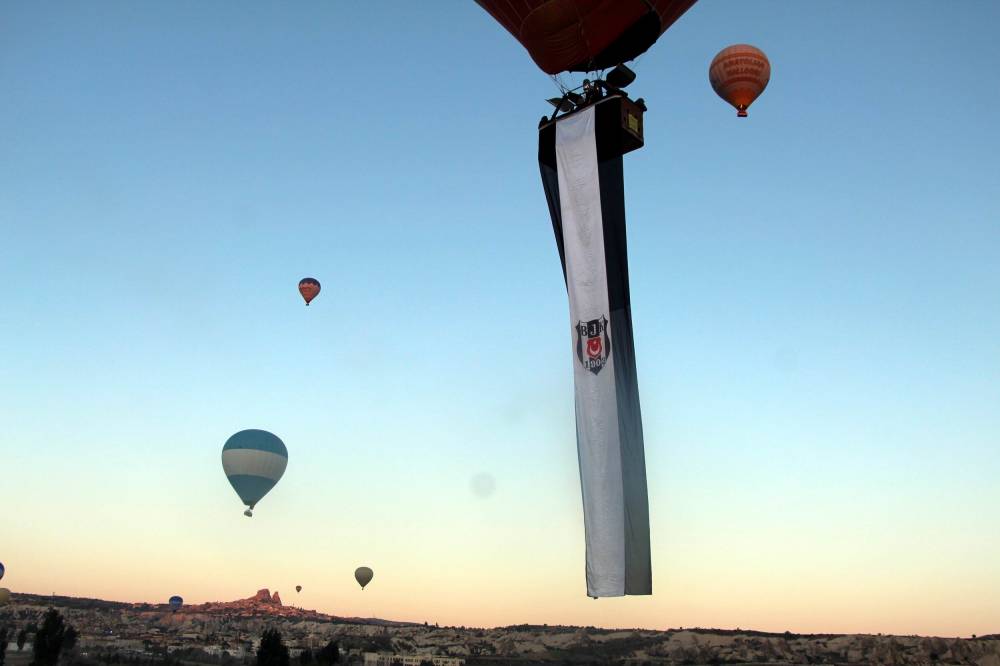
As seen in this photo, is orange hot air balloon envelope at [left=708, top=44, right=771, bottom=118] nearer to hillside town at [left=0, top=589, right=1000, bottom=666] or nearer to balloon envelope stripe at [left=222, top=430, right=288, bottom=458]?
balloon envelope stripe at [left=222, top=430, right=288, bottom=458]

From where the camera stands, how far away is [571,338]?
59.6ft

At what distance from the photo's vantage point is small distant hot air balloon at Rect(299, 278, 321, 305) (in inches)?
1805

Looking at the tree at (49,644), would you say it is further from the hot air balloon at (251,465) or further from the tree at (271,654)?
the hot air balloon at (251,465)

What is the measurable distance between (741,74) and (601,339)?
31.6 ft

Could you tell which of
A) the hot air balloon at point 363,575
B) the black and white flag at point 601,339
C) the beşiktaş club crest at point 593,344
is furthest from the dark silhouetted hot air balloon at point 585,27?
the hot air balloon at point 363,575

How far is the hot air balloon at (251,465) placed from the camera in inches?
1764

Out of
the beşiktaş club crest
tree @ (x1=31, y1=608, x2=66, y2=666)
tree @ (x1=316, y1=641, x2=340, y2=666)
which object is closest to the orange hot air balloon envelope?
the beşiktaş club crest

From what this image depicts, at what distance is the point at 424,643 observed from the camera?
90.4m

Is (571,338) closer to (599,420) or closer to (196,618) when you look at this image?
(599,420)

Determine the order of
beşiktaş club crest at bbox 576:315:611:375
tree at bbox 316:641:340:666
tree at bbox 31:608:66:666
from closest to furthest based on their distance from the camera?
1. beşiktaş club crest at bbox 576:315:611:375
2. tree at bbox 31:608:66:666
3. tree at bbox 316:641:340:666

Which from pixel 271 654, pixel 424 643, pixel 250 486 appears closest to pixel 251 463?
pixel 250 486

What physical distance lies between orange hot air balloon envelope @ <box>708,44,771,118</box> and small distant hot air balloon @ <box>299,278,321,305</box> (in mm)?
28594

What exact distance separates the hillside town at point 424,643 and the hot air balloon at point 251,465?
11290 mm

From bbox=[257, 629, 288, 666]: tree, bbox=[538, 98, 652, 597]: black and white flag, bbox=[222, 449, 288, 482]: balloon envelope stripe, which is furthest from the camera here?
bbox=[222, 449, 288, 482]: balloon envelope stripe
